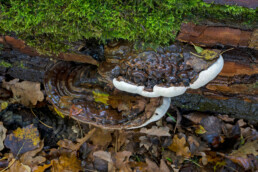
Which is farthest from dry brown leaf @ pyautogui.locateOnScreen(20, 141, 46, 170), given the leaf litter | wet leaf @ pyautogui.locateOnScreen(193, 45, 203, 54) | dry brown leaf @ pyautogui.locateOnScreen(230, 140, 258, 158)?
dry brown leaf @ pyautogui.locateOnScreen(230, 140, 258, 158)

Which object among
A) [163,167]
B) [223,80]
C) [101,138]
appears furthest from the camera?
[101,138]

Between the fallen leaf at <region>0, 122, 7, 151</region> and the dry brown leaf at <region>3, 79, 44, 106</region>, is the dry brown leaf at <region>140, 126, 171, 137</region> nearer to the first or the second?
the dry brown leaf at <region>3, 79, 44, 106</region>

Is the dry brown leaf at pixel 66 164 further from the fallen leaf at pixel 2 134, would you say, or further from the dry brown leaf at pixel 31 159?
the fallen leaf at pixel 2 134

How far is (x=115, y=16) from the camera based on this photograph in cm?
211

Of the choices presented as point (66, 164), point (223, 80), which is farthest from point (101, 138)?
point (223, 80)

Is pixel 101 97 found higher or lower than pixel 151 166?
higher

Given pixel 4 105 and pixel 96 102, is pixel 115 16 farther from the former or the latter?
pixel 4 105

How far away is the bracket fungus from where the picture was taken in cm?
221

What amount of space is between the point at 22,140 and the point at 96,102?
1.82 meters

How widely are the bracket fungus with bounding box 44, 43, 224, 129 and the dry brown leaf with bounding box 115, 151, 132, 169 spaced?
2.99 ft

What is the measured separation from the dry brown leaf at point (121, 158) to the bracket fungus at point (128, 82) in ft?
2.99

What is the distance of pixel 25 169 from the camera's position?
334 centimetres

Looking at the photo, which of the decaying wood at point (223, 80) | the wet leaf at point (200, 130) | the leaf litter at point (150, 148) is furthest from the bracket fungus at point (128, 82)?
the wet leaf at point (200, 130)

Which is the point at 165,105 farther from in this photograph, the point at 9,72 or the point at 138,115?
the point at 9,72
